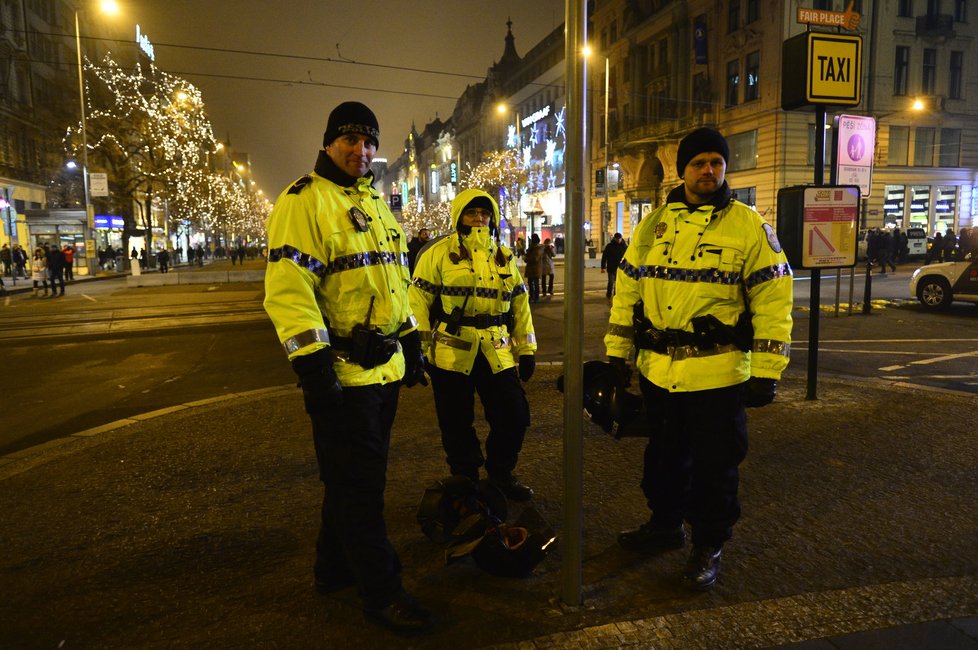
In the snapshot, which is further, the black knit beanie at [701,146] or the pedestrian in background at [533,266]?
the pedestrian in background at [533,266]

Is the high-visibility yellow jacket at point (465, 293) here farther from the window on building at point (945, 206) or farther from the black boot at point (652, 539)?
the window on building at point (945, 206)

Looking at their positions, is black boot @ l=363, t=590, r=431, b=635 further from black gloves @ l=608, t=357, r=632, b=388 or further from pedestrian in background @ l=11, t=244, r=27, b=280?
pedestrian in background @ l=11, t=244, r=27, b=280

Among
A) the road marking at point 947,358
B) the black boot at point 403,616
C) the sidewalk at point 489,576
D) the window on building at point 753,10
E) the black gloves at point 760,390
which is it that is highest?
the window on building at point 753,10

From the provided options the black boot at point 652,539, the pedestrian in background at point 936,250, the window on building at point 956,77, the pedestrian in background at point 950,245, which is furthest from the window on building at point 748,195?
the black boot at point 652,539

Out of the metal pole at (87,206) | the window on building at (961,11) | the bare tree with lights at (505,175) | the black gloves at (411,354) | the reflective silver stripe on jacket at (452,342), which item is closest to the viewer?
the black gloves at (411,354)

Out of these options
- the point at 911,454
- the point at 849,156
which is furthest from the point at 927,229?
the point at 911,454

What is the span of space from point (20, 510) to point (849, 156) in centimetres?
1262

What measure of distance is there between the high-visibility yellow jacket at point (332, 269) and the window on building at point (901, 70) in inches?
1686

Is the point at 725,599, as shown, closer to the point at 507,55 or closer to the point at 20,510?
the point at 20,510

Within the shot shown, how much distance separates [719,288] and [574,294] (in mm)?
793

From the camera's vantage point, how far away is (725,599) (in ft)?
9.92

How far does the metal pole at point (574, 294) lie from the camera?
8.89ft

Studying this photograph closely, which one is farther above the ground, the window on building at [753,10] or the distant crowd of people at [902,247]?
the window on building at [753,10]

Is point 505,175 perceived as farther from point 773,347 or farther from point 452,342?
point 773,347
